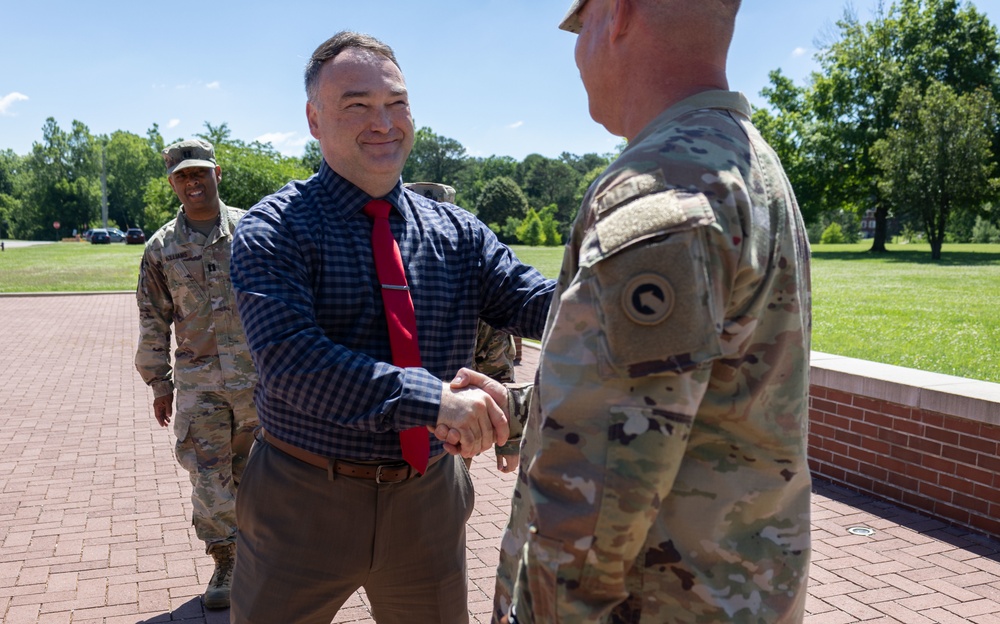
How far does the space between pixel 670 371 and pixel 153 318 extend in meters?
3.89

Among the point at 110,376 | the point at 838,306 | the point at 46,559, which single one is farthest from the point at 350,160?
the point at 838,306

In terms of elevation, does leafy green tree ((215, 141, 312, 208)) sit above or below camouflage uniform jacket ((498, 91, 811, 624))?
above

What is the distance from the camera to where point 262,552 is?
2.32m

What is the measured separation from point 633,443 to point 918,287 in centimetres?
1736

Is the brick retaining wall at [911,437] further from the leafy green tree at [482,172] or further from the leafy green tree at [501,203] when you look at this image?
the leafy green tree at [482,172]

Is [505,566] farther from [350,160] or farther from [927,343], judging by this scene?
[927,343]

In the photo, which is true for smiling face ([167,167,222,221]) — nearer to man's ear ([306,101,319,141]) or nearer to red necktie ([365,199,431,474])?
man's ear ([306,101,319,141])

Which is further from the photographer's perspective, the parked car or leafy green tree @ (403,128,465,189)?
leafy green tree @ (403,128,465,189)

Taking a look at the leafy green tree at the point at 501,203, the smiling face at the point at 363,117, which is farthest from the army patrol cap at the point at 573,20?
the leafy green tree at the point at 501,203

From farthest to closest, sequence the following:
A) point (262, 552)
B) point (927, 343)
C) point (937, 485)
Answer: point (927, 343)
point (937, 485)
point (262, 552)

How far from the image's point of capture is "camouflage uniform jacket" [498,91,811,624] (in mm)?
1229

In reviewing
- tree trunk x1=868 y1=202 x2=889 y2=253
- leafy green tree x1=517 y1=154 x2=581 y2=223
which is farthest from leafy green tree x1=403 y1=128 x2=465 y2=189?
tree trunk x1=868 y1=202 x2=889 y2=253

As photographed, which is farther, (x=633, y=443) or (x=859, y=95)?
(x=859, y=95)

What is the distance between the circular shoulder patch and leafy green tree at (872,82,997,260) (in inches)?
1397
